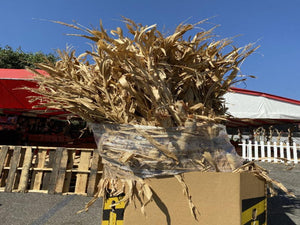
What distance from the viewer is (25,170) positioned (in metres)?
4.18

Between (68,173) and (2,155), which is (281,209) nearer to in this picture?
(68,173)

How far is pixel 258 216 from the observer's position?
148cm

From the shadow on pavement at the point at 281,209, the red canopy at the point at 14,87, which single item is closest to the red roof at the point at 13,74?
the red canopy at the point at 14,87

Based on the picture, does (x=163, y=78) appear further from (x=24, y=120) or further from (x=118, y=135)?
(x=24, y=120)

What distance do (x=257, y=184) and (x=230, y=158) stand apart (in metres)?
0.29

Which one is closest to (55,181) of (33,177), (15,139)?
(33,177)

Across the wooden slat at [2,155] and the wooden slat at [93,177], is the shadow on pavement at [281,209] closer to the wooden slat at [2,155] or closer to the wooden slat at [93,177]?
the wooden slat at [93,177]

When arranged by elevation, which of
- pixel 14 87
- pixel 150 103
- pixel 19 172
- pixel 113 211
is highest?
pixel 14 87

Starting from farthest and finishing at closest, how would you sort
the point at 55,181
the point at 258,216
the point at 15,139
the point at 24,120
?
the point at 24,120 < the point at 15,139 < the point at 55,181 < the point at 258,216

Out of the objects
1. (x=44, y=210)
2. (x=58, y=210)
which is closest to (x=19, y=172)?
(x=44, y=210)

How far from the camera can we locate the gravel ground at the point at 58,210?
8.55 feet

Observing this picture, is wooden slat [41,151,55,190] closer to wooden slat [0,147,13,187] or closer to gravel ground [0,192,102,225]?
gravel ground [0,192,102,225]

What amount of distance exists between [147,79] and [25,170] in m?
4.09

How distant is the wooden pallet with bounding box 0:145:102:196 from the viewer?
401 cm
